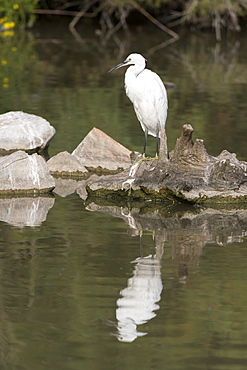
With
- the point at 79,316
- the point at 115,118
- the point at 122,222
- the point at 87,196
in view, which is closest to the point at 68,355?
the point at 79,316

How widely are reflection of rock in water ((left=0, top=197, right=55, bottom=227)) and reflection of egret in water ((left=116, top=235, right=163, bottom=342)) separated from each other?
5.20ft

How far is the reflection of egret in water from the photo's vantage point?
216 inches

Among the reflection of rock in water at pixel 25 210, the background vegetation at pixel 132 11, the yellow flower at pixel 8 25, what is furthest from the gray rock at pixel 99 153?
the yellow flower at pixel 8 25

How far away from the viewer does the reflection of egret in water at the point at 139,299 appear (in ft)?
18.0

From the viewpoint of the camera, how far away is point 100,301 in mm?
5945

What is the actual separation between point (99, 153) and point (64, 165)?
1.89 feet

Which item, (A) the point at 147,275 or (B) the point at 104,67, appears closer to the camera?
(A) the point at 147,275

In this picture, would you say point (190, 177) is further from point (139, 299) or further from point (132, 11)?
point (132, 11)

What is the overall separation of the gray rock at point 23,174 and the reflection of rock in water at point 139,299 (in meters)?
2.41

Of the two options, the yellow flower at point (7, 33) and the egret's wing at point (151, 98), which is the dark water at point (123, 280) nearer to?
the egret's wing at point (151, 98)

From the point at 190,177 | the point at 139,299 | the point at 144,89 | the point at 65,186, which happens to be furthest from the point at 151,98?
the point at 139,299

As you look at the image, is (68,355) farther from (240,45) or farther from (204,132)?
(240,45)

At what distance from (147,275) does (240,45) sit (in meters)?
19.3

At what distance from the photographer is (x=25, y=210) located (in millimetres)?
8406
